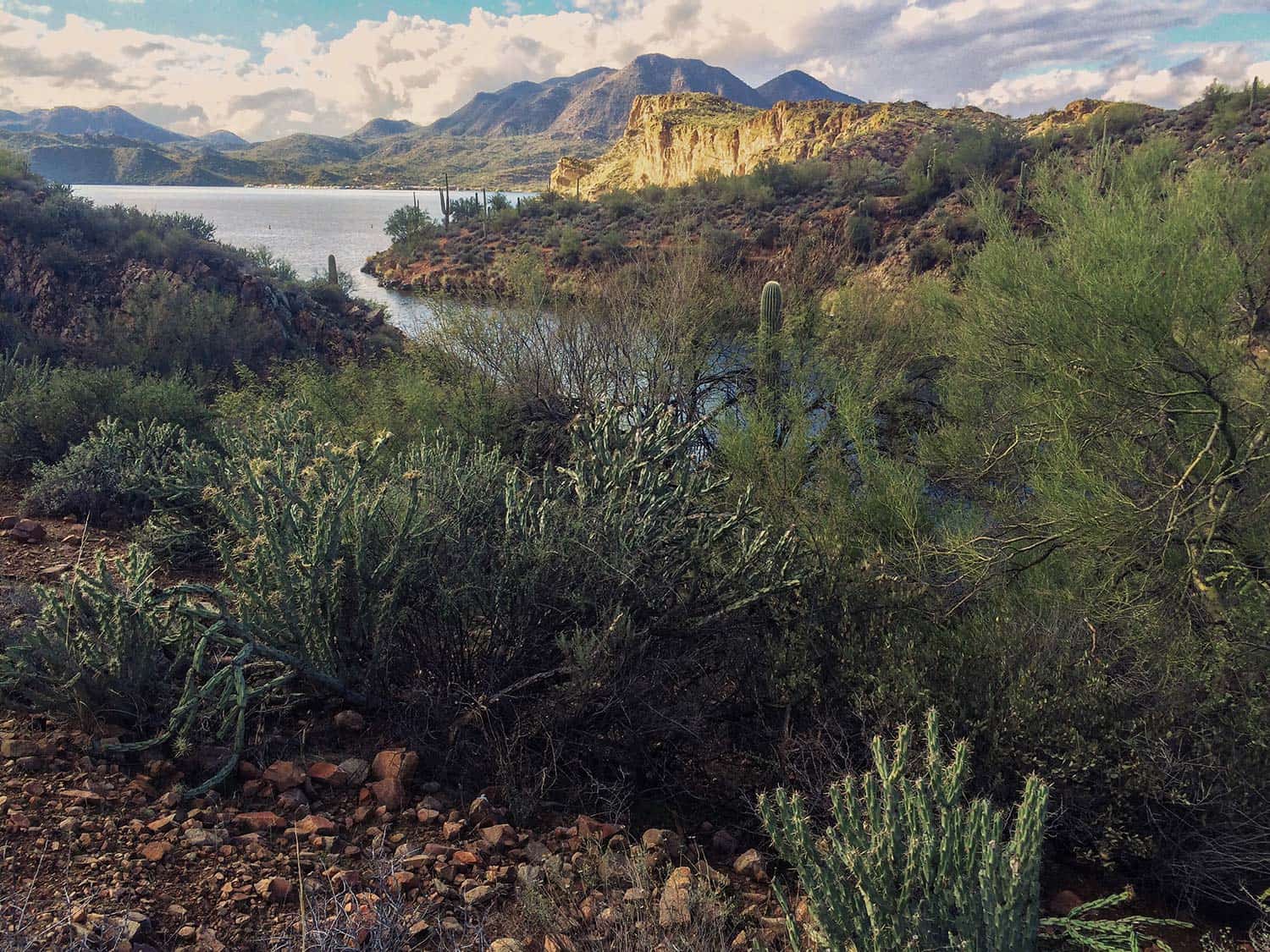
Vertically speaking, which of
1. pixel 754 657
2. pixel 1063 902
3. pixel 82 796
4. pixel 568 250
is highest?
pixel 568 250

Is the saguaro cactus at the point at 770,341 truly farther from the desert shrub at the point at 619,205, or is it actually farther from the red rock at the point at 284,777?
the desert shrub at the point at 619,205

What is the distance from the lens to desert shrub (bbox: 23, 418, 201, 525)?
21.2ft

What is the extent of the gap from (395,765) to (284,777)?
45 centimetres

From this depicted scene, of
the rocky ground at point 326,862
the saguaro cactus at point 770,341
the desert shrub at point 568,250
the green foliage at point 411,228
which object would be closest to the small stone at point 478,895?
the rocky ground at point 326,862

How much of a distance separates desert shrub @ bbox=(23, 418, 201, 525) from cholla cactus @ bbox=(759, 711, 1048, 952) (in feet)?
18.8

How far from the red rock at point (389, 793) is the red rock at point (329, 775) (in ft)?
0.50

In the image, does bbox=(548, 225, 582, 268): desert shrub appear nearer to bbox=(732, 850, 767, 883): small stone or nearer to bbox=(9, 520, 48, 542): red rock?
bbox=(9, 520, 48, 542): red rock

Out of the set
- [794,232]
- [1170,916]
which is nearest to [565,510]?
[1170,916]

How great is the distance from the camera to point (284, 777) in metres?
3.46

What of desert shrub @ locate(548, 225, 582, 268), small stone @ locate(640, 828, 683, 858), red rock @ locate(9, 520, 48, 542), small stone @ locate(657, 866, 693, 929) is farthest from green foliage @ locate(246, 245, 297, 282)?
small stone @ locate(657, 866, 693, 929)

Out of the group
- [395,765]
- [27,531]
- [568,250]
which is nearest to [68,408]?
[27,531]

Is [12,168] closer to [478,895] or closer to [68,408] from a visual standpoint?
[68,408]

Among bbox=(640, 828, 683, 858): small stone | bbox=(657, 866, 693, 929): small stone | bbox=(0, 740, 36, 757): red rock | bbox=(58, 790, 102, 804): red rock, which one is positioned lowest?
bbox=(640, 828, 683, 858): small stone

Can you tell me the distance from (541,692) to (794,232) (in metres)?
Answer: 26.8
